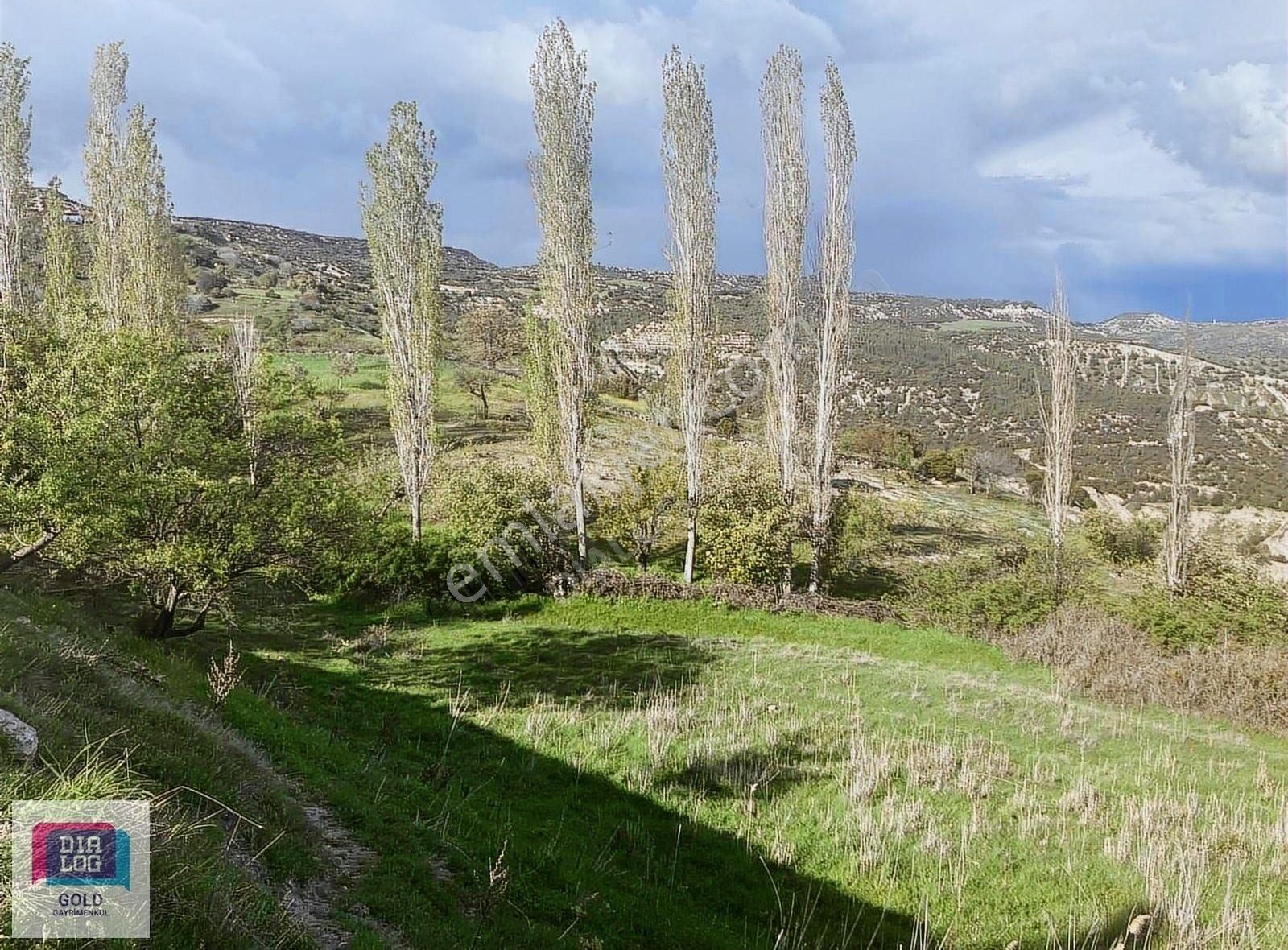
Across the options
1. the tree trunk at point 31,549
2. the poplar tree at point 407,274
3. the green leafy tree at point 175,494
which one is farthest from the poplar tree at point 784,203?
the tree trunk at point 31,549

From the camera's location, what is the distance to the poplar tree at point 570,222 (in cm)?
2183

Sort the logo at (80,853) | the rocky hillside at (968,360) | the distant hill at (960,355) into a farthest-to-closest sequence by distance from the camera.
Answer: the distant hill at (960,355) < the rocky hillside at (968,360) < the logo at (80,853)

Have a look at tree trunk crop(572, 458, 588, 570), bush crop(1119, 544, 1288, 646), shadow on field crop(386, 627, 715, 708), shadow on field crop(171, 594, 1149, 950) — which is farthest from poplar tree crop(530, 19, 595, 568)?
bush crop(1119, 544, 1288, 646)

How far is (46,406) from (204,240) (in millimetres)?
85203

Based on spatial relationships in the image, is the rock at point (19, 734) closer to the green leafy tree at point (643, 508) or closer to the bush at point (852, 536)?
the green leafy tree at point (643, 508)

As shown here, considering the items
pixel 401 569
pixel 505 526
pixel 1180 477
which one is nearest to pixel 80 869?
pixel 401 569

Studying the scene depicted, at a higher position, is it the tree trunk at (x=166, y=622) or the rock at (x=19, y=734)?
the rock at (x=19, y=734)

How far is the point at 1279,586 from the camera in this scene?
17422 millimetres

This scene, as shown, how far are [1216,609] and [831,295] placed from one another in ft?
44.7

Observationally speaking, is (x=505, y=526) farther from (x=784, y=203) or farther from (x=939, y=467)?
(x=939, y=467)

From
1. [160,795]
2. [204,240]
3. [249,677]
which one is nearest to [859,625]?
[249,677]

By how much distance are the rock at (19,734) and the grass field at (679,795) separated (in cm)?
27

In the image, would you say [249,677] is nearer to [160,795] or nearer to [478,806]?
Answer: [478,806]

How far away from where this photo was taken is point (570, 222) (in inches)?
860
